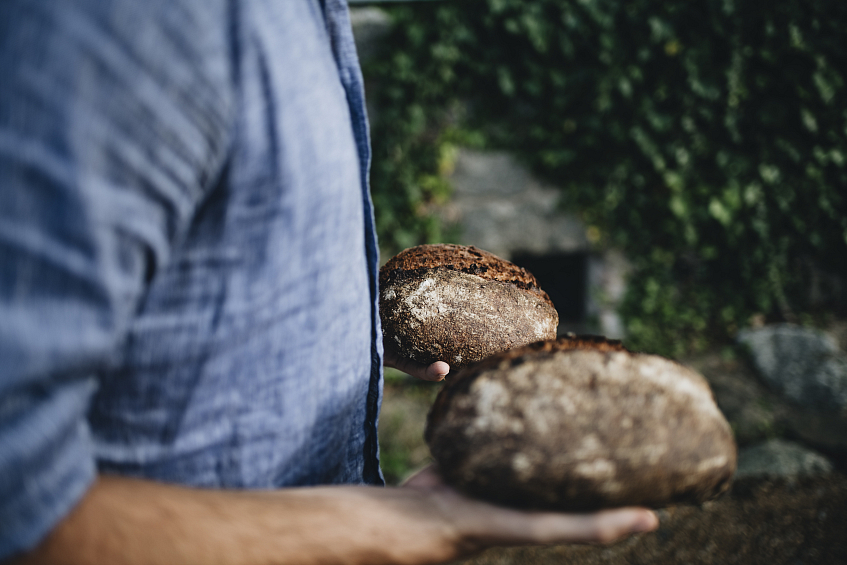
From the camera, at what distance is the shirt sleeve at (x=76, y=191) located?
49 centimetres

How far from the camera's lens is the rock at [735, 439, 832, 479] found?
129 inches

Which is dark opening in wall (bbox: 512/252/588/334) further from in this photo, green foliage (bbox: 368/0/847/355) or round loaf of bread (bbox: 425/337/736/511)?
round loaf of bread (bbox: 425/337/736/511)

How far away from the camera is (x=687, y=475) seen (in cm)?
91

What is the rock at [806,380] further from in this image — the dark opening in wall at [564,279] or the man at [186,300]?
the man at [186,300]

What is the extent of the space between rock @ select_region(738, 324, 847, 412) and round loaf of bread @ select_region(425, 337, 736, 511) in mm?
3599

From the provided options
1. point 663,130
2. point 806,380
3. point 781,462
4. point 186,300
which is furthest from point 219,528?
point 806,380

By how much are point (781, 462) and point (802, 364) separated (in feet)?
2.90

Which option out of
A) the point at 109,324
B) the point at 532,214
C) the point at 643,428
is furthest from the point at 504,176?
the point at 109,324

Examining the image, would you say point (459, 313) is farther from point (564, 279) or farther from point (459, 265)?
point (564, 279)

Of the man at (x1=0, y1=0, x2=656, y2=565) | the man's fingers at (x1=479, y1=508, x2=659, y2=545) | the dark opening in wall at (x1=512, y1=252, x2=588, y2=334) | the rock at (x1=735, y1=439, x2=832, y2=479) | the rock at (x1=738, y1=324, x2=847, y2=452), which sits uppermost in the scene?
the man at (x1=0, y1=0, x2=656, y2=565)

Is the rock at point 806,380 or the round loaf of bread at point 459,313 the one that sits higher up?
the round loaf of bread at point 459,313

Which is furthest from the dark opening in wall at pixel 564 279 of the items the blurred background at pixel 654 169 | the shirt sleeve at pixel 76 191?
the shirt sleeve at pixel 76 191

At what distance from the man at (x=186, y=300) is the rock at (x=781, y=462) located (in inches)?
128

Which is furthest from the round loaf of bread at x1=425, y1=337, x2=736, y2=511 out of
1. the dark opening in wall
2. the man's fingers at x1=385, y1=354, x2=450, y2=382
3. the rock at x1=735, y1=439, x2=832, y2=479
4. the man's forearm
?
the dark opening in wall
